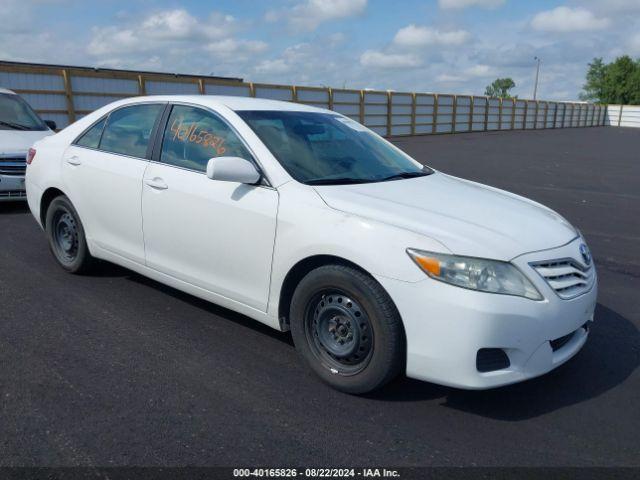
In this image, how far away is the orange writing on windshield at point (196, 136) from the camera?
156 inches

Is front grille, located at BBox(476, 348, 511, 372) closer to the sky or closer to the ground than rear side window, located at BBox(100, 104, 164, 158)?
closer to the ground

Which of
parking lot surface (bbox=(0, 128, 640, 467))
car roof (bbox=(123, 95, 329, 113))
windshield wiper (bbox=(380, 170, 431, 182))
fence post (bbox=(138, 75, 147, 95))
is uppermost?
fence post (bbox=(138, 75, 147, 95))

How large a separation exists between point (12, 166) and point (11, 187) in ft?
0.94

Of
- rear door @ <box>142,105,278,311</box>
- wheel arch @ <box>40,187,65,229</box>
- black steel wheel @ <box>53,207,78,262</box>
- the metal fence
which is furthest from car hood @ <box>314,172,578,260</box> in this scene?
the metal fence

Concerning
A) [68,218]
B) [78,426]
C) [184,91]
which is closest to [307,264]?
[78,426]

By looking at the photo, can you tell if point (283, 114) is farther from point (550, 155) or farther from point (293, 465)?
point (550, 155)

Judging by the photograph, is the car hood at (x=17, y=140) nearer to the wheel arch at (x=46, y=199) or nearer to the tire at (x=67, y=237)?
the wheel arch at (x=46, y=199)

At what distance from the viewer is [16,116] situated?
9133mm

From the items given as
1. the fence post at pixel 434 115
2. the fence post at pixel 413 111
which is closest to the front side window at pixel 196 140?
the fence post at pixel 413 111

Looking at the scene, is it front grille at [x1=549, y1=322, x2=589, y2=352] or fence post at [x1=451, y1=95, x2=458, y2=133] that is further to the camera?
fence post at [x1=451, y1=95, x2=458, y2=133]

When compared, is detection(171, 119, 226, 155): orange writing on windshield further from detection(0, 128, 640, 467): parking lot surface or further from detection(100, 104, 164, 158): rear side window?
detection(0, 128, 640, 467): parking lot surface

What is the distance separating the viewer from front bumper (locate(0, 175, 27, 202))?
7984mm

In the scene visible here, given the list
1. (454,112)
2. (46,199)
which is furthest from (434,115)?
(46,199)

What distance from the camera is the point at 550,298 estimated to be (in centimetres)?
298
